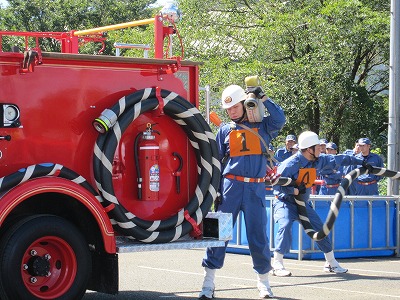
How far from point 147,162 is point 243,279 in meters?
3.15

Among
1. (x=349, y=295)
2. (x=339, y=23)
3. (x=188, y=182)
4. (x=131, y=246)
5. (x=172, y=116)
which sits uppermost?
(x=339, y=23)

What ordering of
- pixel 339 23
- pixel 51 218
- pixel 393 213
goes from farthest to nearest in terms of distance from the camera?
pixel 339 23, pixel 393 213, pixel 51 218

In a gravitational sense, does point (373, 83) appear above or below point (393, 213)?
above

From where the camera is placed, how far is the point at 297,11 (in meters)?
22.4

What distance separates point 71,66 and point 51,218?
1328 millimetres

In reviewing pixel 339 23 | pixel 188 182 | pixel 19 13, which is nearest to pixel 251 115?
pixel 188 182

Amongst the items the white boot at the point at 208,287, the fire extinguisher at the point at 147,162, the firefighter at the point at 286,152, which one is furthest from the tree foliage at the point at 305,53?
the fire extinguisher at the point at 147,162

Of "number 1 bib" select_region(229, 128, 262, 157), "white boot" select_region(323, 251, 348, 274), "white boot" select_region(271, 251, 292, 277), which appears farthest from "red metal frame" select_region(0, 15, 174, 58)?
"white boot" select_region(323, 251, 348, 274)

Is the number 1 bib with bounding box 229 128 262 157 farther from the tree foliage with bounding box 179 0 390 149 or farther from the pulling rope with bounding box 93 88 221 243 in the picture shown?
the tree foliage with bounding box 179 0 390 149

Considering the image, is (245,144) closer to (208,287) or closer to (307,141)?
(208,287)

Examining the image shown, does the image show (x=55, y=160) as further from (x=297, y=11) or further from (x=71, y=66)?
(x=297, y=11)

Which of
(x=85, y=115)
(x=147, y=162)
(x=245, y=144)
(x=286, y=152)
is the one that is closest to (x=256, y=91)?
(x=245, y=144)

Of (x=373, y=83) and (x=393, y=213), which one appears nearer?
(x=393, y=213)

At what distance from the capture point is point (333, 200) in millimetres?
10562
